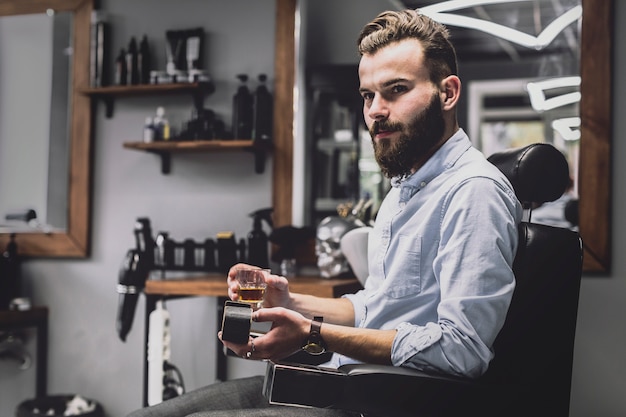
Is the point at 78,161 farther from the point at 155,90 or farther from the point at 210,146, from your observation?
the point at 210,146

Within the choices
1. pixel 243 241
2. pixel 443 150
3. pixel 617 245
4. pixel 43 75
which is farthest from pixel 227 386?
pixel 43 75

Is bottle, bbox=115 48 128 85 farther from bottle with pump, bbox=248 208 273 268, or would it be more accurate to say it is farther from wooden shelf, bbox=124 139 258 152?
bottle with pump, bbox=248 208 273 268

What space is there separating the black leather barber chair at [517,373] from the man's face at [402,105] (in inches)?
10.7

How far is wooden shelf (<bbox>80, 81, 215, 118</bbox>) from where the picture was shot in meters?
3.20

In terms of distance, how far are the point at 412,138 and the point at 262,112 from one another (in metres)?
1.70

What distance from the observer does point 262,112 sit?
3.13 metres

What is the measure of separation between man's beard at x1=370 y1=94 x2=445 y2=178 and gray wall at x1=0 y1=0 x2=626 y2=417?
5.69 ft

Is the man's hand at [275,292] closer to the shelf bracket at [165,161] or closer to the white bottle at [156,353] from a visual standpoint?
the white bottle at [156,353]

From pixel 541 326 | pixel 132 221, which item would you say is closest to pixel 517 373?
pixel 541 326

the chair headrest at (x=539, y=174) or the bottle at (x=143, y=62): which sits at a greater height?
the bottle at (x=143, y=62)

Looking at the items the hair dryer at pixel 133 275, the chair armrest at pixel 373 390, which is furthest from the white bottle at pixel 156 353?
the chair armrest at pixel 373 390

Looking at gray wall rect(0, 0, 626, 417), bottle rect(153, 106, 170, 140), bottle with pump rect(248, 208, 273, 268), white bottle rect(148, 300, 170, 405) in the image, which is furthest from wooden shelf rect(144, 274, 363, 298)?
bottle rect(153, 106, 170, 140)

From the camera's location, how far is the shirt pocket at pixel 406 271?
1.45 metres

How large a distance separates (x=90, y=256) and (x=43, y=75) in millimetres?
1076
